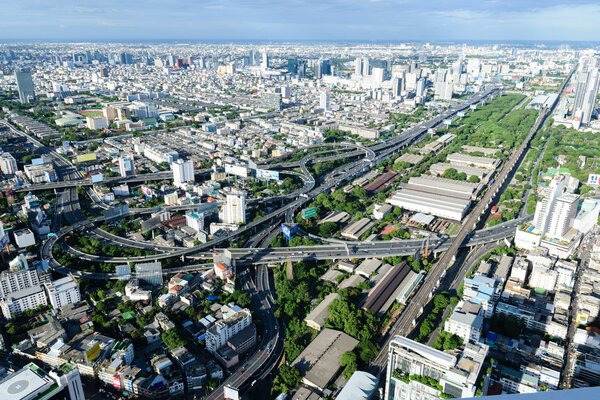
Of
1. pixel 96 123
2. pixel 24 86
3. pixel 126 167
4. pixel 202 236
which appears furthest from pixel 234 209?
pixel 24 86

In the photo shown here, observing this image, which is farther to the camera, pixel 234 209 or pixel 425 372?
pixel 234 209

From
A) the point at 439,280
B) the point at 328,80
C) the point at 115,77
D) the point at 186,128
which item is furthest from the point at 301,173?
the point at 115,77

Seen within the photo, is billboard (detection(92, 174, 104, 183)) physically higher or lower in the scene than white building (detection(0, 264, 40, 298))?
higher

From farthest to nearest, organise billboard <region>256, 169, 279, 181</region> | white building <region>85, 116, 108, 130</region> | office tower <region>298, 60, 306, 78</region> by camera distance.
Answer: office tower <region>298, 60, 306, 78</region> < white building <region>85, 116, 108, 130</region> < billboard <region>256, 169, 279, 181</region>

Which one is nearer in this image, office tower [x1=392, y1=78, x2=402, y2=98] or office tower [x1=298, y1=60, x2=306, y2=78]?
office tower [x1=392, y1=78, x2=402, y2=98]

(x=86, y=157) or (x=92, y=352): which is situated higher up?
(x=86, y=157)

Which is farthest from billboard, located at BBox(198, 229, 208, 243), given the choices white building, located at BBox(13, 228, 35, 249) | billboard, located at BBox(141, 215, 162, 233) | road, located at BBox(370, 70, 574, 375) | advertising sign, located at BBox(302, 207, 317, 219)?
road, located at BBox(370, 70, 574, 375)

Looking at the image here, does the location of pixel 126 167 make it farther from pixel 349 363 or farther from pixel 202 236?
pixel 349 363

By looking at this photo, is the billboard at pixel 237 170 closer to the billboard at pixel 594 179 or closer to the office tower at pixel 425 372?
the office tower at pixel 425 372

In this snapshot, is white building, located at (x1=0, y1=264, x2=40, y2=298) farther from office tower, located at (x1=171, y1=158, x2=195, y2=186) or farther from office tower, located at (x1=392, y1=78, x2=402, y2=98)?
office tower, located at (x1=392, y1=78, x2=402, y2=98)
